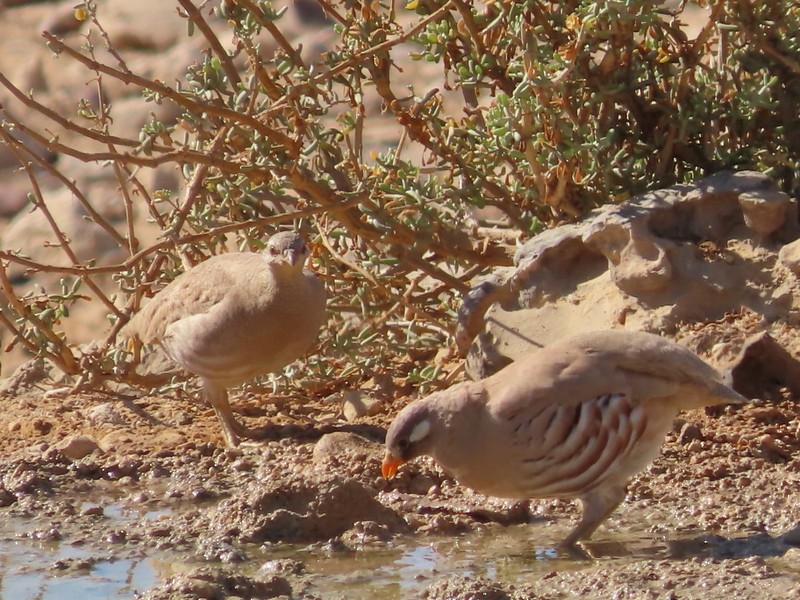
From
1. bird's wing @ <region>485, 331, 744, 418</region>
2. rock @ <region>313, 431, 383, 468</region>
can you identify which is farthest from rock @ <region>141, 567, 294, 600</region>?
rock @ <region>313, 431, 383, 468</region>

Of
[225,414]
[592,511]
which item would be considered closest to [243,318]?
[225,414]

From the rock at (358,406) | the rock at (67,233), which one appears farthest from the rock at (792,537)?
the rock at (67,233)

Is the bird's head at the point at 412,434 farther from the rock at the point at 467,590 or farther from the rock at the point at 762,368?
the rock at the point at 762,368

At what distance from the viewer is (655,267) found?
22.6 ft

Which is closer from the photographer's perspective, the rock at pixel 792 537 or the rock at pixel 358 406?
the rock at pixel 792 537

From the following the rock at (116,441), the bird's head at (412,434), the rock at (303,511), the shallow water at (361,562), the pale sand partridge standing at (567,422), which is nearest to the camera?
the shallow water at (361,562)

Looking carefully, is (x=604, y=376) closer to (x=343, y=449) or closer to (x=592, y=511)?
(x=592, y=511)

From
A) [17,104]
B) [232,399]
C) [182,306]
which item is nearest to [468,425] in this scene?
[182,306]

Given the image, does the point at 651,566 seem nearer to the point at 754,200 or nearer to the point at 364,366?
the point at 754,200

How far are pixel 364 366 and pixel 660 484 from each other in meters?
2.09

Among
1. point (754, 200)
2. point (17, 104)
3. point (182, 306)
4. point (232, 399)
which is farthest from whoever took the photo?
point (17, 104)

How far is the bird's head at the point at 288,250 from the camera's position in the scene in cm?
727

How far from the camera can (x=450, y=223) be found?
7.77 metres

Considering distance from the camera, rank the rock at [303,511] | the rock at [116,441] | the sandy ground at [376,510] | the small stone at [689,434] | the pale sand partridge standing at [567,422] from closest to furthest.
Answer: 1. the sandy ground at [376,510]
2. the pale sand partridge standing at [567,422]
3. the rock at [303,511]
4. the small stone at [689,434]
5. the rock at [116,441]
